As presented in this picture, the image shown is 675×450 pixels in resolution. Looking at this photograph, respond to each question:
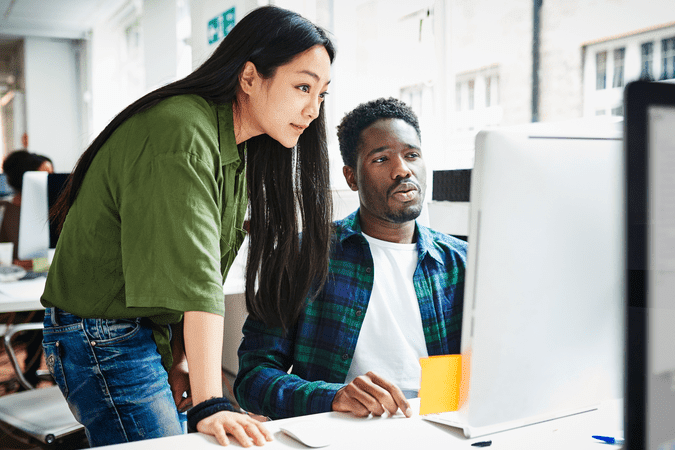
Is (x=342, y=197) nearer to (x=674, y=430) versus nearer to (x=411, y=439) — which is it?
(x=411, y=439)

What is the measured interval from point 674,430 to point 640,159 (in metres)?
0.24

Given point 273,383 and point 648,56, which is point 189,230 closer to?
point 273,383

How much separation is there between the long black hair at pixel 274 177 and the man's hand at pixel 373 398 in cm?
32

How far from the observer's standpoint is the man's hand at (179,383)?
125 centimetres

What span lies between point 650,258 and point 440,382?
29 centimetres

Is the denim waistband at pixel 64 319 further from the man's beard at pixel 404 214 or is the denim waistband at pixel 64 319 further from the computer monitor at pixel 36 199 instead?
the computer monitor at pixel 36 199

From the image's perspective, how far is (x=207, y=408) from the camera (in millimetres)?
815

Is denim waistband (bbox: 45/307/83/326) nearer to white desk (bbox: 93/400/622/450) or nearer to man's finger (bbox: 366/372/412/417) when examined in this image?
white desk (bbox: 93/400/622/450)

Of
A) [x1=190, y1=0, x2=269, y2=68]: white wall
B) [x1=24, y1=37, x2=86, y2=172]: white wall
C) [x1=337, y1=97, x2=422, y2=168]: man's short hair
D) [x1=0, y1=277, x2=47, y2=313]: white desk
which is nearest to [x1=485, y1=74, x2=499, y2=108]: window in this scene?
[x1=337, y1=97, x2=422, y2=168]: man's short hair

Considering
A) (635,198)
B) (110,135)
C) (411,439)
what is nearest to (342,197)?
(110,135)

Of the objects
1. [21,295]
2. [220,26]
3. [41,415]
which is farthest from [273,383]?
[220,26]

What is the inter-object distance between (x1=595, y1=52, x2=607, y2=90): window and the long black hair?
179 cm

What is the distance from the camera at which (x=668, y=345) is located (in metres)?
0.50

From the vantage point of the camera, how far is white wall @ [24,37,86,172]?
7.65 m
